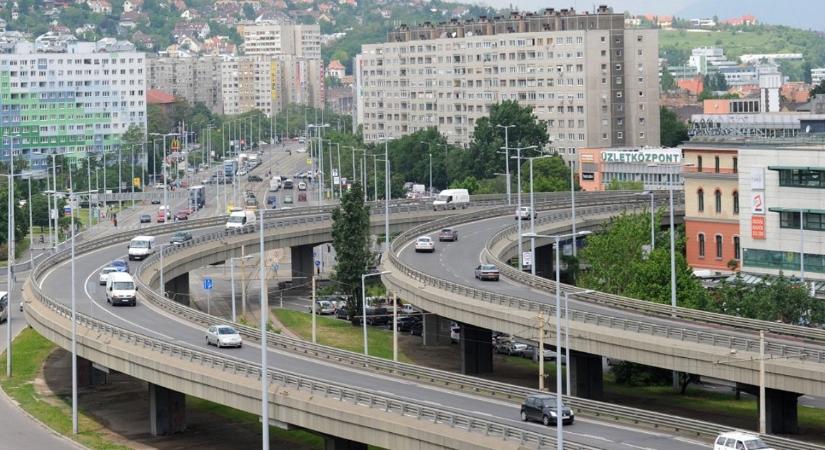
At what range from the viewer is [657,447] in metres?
59.6

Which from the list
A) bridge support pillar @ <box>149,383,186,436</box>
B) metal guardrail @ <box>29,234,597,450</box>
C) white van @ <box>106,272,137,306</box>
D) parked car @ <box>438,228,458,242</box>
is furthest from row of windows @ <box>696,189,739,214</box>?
bridge support pillar @ <box>149,383,186,436</box>

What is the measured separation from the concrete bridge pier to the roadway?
32.1ft

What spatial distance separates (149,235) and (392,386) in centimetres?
6781

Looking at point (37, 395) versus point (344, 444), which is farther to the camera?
point (37, 395)

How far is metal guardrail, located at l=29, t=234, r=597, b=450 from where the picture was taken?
193 feet

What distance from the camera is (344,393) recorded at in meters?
67.1

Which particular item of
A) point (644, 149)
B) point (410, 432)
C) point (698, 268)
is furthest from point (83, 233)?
point (410, 432)

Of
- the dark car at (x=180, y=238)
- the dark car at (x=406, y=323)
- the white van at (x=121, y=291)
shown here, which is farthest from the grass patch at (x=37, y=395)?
the dark car at (x=406, y=323)

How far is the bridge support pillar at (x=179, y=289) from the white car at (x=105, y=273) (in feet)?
32.8

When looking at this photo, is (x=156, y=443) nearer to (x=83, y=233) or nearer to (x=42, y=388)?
(x=42, y=388)

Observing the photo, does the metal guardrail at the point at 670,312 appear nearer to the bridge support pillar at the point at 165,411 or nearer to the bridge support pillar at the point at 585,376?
the bridge support pillar at the point at 585,376

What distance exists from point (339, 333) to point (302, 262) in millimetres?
30148

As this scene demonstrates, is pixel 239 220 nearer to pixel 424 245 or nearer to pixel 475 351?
pixel 424 245

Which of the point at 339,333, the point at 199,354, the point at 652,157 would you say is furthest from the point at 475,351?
the point at 652,157
